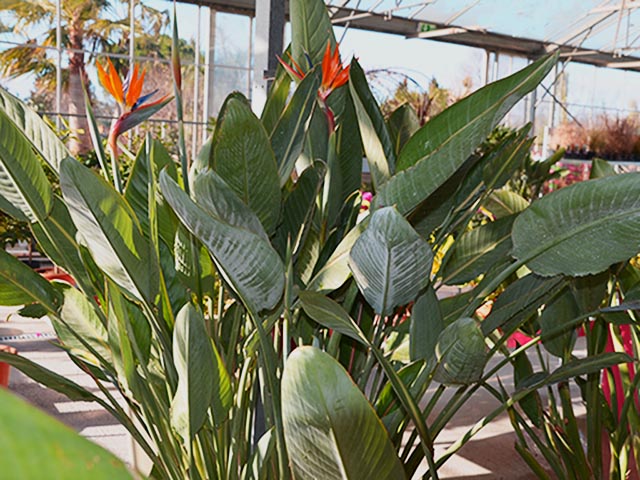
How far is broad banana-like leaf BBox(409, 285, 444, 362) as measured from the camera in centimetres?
92

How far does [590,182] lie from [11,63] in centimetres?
689

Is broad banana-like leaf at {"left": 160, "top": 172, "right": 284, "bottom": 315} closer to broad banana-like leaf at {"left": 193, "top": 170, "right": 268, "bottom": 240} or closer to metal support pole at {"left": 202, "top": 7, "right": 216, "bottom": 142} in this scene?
broad banana-like leaf at {"left": 193, "top": 170, "right": 268, "bottom": 240}

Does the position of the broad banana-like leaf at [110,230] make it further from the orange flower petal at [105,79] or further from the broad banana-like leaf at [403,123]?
the broad banana-like leaf at [403,123]

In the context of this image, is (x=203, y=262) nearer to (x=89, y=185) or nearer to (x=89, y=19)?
(x=89, y=185)

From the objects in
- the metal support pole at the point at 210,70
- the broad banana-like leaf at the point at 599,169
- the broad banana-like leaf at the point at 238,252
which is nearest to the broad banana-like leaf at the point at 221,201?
the broad banana-like leaf at the point at 238,252

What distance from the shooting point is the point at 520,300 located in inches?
37.8

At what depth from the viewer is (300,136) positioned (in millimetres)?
967

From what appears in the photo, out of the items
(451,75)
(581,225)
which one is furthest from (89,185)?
(451,75)

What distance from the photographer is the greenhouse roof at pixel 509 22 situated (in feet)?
27.9

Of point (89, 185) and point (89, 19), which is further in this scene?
point (89, 19)

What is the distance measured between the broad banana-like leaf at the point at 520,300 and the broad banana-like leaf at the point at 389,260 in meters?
0.20

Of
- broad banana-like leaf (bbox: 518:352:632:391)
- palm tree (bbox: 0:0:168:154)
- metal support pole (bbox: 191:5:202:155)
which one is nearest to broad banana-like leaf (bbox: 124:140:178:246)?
broad banana-like leaf (bbox: 518:352:632:391)

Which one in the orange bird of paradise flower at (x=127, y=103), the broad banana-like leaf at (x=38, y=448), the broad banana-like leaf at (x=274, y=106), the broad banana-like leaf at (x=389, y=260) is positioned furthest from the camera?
the broad banana-like leaf at (x=274, y=106)

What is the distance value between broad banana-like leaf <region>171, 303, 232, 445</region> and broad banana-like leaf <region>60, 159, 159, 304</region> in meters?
0.08
